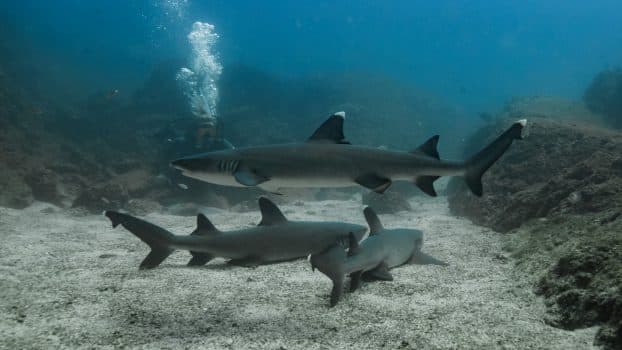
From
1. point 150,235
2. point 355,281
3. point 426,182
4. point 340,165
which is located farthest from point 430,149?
A: point 150,235

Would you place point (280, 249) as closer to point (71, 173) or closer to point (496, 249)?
point (496, 249)

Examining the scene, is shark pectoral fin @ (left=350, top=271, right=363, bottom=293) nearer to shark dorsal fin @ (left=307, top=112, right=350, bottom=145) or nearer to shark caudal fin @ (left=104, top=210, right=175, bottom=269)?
shark dorsal fin @ (left=307, top=112, right=350, bottom=145)

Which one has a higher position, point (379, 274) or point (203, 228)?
point (203, 228)

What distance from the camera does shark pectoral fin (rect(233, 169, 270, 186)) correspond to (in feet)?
14.5

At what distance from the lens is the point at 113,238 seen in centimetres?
718

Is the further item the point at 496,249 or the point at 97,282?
the point at 496,249

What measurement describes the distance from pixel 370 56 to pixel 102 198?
14332cm

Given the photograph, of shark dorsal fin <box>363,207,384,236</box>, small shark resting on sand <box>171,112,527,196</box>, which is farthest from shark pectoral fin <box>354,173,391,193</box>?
shark dorsal fin <box>363,207,384,236</box>

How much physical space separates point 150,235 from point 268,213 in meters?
1.66

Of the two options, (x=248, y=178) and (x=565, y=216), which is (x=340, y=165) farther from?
(x=565, y=216)

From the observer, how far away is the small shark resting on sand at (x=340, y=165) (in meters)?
4.55

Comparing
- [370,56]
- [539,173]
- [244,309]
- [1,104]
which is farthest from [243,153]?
[370,56]

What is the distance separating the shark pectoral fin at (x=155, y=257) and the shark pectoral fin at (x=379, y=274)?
2745 millimetres

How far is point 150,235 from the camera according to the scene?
4703 mm
